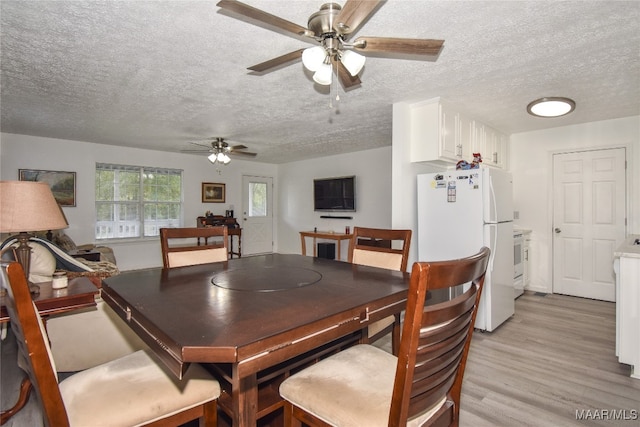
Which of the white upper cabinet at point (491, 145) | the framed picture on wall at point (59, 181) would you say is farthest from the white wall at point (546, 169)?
the framed picture on wall at point (59, 181)

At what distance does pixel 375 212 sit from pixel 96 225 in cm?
498

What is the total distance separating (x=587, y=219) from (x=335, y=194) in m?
4.02

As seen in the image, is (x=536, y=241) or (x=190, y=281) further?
(x=536, y=241)

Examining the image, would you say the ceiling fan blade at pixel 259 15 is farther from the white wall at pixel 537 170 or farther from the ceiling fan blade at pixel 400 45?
the white wall at pixel 537 170

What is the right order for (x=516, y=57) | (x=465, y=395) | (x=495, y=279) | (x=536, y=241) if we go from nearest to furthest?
1. (x=465, y=395)
2. (x=516, y=57)
3. (x=495, y=279)
4. (x=536, y=241)

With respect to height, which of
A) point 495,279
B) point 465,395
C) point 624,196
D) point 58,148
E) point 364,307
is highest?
point 58,148

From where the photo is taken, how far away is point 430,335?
85 cm

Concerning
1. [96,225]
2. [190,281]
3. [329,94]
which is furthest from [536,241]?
[96,225]

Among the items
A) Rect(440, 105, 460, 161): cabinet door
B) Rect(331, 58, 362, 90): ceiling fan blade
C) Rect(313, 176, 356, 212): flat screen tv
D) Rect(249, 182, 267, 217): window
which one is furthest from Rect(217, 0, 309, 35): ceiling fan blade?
Rect(249, 182, 267, 217): window

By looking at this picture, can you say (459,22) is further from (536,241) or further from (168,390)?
(536,241)

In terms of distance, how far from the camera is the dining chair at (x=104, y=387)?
85cm

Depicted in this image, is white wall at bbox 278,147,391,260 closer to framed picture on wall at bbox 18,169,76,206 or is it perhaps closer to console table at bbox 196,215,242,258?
console table at bbox 196,215,242,258

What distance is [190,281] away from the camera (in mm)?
1586

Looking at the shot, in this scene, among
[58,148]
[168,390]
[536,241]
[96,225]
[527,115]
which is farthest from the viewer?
[96,225]
